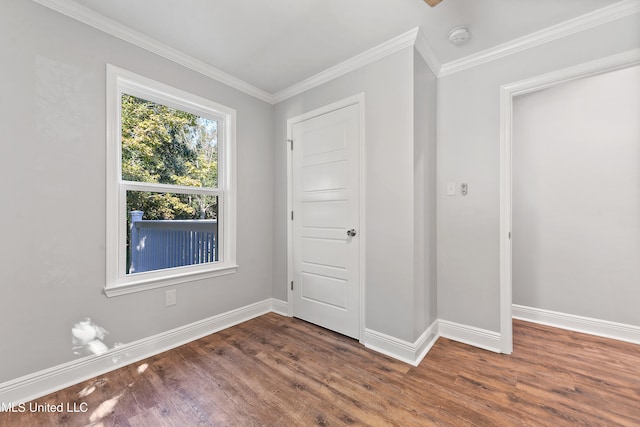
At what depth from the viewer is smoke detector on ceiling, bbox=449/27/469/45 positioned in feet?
6.49

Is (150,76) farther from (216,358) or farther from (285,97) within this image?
(216,358)

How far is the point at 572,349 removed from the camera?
2215mm

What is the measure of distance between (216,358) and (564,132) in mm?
3851

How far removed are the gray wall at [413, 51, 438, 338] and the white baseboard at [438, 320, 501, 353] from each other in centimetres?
14

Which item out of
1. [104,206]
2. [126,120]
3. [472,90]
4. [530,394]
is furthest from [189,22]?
[530,394]

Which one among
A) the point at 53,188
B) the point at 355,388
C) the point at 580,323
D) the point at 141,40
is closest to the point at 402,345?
the point at 355,388

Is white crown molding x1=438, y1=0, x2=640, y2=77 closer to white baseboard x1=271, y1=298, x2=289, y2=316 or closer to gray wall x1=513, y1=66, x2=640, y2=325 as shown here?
gray wall x1=513, y1=66, x2=640, y2=325

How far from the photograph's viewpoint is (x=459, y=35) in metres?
2.02

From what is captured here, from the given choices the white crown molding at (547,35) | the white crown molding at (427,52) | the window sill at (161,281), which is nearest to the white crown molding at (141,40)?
the white crown molding at (427,52)

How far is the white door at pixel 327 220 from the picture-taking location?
2.44 metres

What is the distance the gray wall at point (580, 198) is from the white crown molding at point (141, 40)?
3049 mm

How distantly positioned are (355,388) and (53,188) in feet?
7.70

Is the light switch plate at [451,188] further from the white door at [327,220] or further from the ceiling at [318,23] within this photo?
the ceiling at [318,23]

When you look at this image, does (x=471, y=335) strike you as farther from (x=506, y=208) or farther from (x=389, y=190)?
(x=389, y=190)
